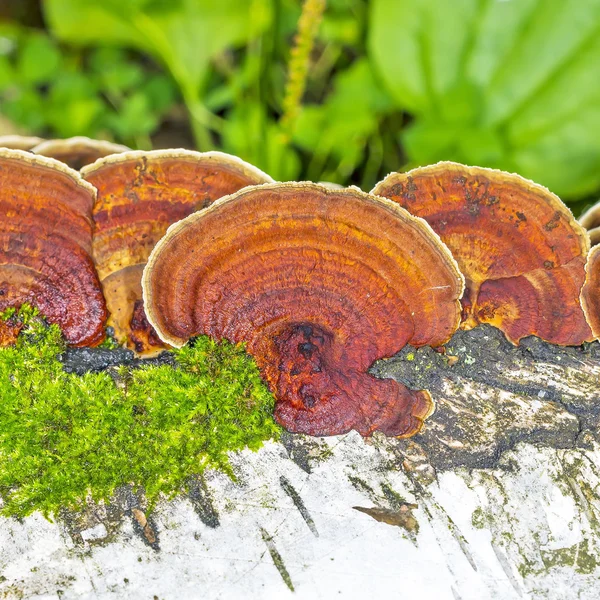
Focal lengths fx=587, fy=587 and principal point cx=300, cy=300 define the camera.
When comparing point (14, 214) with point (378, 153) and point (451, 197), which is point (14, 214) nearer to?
point (451, 197)

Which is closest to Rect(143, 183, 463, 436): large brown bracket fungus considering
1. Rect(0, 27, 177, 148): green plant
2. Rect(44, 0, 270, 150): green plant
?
Rect(44, 0, 270, 150): green plant

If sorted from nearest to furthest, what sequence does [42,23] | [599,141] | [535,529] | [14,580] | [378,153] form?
[14,580]
[535,529]
[599,141]
[378,153]
[42,23]

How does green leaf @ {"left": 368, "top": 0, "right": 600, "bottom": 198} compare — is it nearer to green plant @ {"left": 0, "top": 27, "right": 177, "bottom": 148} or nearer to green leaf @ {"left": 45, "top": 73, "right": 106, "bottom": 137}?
green plant @ {"left": 0, "top": 27, "right": 177, "bottom": 148}

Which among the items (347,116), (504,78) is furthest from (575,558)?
(347,116)

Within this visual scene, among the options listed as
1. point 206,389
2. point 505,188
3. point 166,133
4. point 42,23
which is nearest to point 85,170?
point 206,389

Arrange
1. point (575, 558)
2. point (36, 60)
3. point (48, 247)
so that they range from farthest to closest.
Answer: point (36, 60), point (48, 247), point (575, 558)

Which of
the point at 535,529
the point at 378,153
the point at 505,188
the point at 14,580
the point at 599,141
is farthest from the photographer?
the point at 378,153

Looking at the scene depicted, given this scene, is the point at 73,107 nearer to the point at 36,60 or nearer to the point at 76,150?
the point at 36,60
